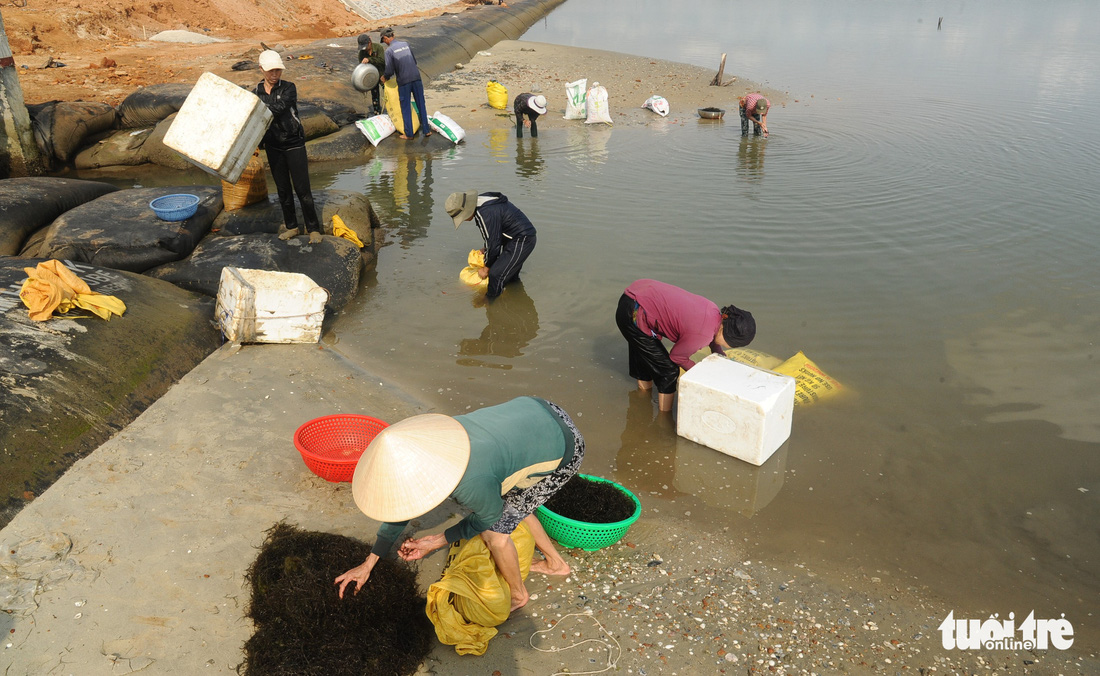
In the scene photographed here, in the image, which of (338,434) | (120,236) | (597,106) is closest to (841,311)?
(338,434)

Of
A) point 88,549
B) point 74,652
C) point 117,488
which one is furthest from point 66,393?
point 74,652

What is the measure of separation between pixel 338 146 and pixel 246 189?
4.97 meters

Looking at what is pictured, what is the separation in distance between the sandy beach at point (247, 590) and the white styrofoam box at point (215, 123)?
2.51 metres

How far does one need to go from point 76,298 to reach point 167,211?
6.31 feet

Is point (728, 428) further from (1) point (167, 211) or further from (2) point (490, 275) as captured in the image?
(1) point (167, 211)

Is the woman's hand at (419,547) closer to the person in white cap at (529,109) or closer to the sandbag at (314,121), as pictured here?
the sandbag at (314,121)

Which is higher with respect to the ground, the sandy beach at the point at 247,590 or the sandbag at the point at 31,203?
the sandbag at the point at 31,203

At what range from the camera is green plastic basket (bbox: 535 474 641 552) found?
3715 millimetres

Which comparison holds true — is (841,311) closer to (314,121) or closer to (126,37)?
(314,121)

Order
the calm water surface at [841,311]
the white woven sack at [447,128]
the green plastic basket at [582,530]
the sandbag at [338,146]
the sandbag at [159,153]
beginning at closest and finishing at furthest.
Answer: the green plastic basket at [582,530], the calm water surface at [841,311], the sandbag at [159,153], the sandbag at [338,146], the white woven sack at [447,128]

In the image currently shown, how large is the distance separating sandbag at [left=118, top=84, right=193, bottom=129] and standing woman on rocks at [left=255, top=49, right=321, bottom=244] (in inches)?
235

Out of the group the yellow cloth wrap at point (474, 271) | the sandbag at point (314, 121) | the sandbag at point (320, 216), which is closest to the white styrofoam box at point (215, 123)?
the sandbag at point (320, 216)

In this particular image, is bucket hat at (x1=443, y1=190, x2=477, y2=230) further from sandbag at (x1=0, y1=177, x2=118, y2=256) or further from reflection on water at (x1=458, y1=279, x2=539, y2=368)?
sandbag at (x1=0, y1=177, x2=118, y2=256)

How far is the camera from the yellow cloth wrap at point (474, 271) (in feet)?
23.6
